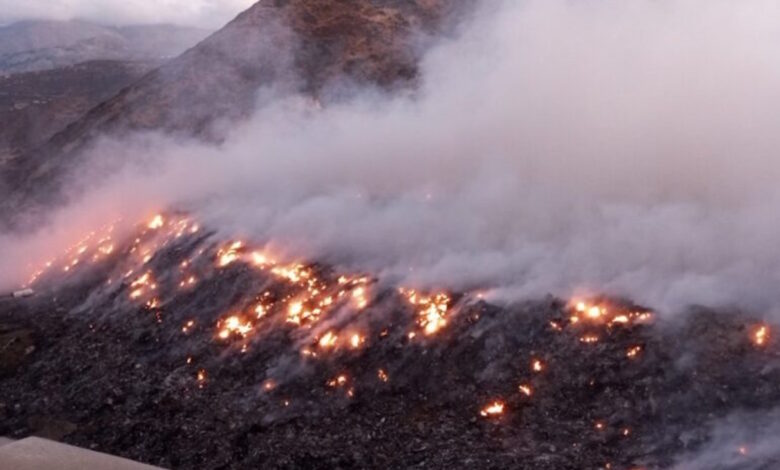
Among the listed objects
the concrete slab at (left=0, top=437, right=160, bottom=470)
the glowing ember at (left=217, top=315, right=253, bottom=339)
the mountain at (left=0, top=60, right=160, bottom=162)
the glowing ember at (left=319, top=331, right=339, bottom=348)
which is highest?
the mountain at (left=0, top=60, right=160, bottom=162)

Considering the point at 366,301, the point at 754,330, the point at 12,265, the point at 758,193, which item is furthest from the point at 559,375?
the point at 12,265

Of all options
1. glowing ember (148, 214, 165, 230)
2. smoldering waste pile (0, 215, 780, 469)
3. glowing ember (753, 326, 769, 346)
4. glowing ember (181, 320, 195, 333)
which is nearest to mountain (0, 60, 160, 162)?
glowing ember (148, 214, 165, 230)

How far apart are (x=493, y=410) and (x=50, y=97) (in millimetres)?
A: 89059

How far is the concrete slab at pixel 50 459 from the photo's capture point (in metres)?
3.97

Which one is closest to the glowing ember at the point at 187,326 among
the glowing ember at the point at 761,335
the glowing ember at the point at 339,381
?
the glowing ember at the point at 339,381

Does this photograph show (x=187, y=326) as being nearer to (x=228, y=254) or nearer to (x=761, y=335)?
(x=228, y=254)

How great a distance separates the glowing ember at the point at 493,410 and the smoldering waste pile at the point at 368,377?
0.06ft

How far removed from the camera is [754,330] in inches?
375

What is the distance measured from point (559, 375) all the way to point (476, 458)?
1.83m

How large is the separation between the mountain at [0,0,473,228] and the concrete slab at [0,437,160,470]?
56.5ft

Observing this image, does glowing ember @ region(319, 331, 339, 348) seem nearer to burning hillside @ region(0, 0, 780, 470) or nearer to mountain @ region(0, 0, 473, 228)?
burning hillside @ region(0, 0, 780, 470)

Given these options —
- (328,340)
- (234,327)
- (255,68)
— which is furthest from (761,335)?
(255,68)

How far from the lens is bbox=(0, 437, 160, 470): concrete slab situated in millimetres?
3969

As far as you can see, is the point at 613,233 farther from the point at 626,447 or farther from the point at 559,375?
the point at 626,447
